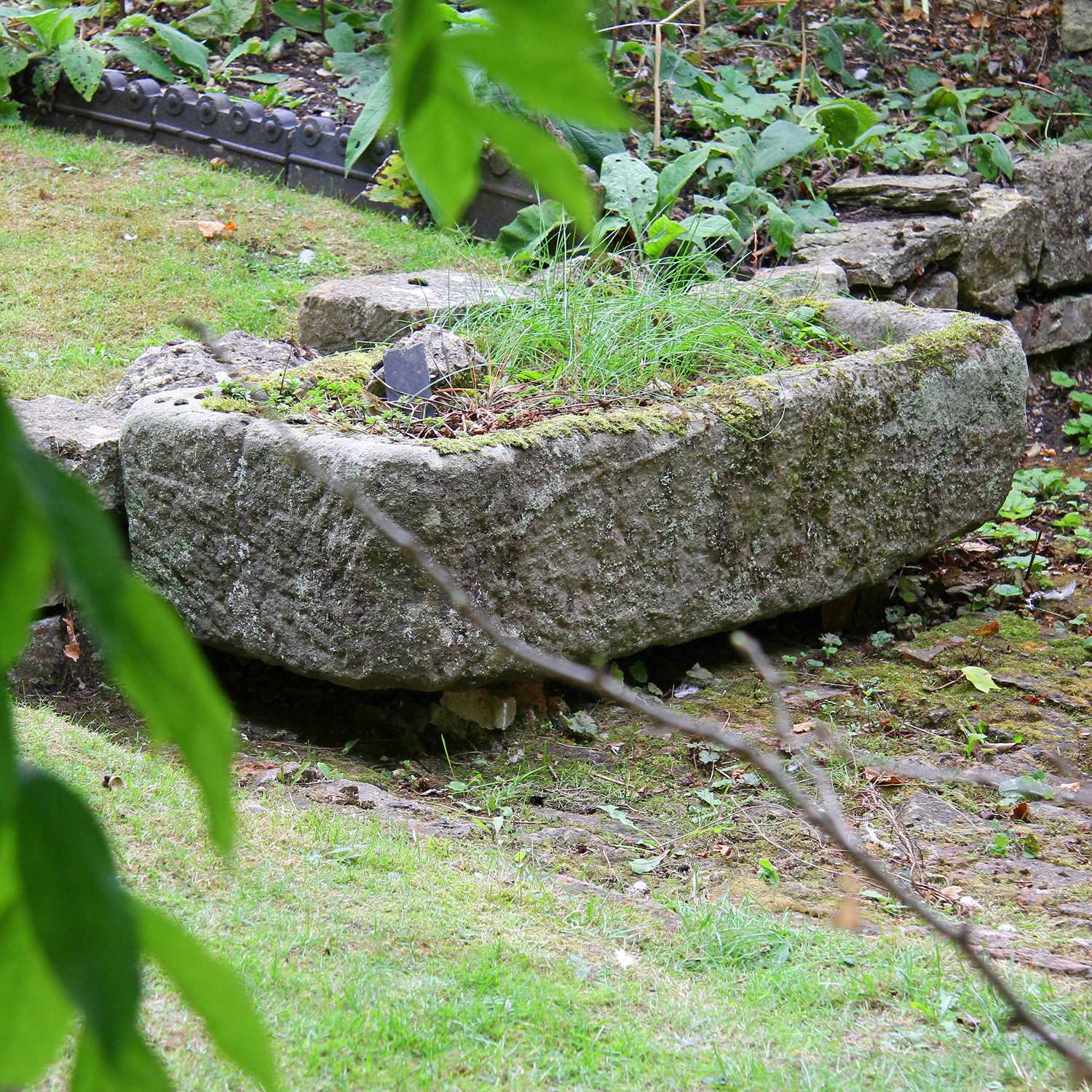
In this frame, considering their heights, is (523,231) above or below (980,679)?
above

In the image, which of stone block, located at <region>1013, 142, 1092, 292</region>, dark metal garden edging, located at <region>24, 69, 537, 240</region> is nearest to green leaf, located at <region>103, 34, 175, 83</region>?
dark metal garden edging, located at <region>24, 69, 537, 240</region>

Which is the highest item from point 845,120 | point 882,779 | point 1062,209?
point 845,120

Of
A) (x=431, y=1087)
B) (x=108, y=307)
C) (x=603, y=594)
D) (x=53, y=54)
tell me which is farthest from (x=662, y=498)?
(x=53, y=54)

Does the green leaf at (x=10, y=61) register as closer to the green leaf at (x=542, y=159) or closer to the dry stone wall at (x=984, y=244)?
the dry stone wall at (x=984, y=244)

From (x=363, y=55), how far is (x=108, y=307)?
3.18 meters

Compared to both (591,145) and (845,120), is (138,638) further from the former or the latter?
(845,120)

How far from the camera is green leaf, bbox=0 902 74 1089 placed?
→ 415mm

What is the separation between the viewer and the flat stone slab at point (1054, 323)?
7012mm

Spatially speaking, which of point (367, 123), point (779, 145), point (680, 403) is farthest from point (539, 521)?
point (779, 145)

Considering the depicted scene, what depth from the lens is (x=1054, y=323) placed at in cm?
714

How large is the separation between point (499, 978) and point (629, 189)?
3.98 metres

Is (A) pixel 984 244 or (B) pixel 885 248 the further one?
(A) pixel 984 244

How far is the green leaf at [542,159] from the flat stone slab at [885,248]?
5.48m

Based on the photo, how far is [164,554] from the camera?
3.49 meters
